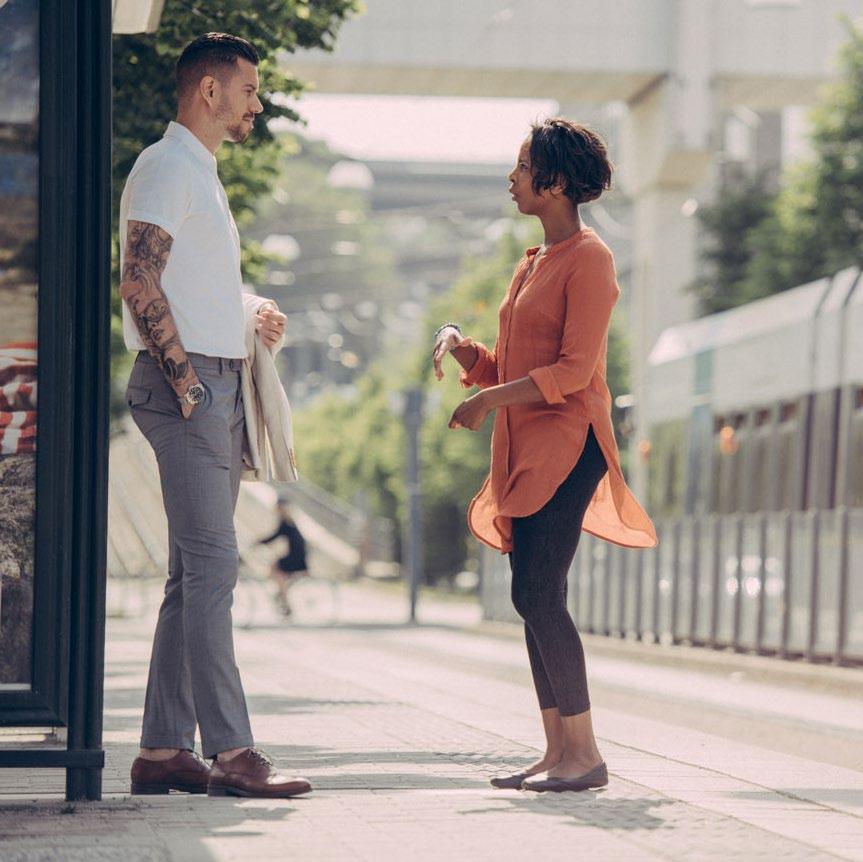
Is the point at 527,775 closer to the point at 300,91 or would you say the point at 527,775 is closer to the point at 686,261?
the point at 300,91

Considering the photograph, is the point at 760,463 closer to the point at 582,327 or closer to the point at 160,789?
the point at 582,327

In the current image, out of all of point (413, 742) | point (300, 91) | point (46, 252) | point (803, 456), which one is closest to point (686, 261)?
point (803, 456)

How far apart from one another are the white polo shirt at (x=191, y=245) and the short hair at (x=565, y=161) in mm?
929

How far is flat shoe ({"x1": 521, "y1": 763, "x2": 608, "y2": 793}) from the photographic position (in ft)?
20.6

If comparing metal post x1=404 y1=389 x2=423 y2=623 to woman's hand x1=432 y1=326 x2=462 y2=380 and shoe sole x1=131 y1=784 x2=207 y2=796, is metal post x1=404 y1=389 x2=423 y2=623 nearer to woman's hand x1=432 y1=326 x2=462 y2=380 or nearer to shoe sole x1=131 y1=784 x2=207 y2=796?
woman's hand x1=432 y1=326 x2=462 y2=380

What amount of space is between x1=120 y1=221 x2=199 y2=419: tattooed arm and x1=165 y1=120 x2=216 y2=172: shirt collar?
32 centimetres

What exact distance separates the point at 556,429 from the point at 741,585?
12355 millimetres

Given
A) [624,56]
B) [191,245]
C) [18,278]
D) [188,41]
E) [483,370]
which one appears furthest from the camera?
[624,56]

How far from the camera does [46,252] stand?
5.84m

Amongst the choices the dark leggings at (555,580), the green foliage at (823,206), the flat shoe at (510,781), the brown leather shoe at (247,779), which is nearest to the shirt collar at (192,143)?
the dark leggings at (555,580)

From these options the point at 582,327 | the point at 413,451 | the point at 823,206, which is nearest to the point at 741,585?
the point at 582,327

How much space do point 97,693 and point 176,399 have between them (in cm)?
83

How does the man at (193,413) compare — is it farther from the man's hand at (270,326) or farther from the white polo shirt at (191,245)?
the man's hand at (270,326)

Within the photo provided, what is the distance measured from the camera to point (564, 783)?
6.30 meters
